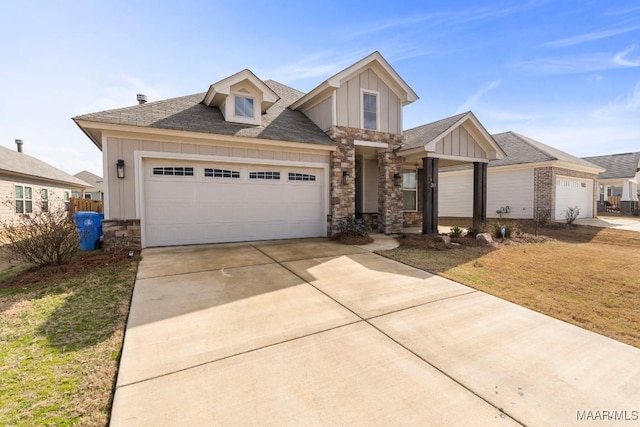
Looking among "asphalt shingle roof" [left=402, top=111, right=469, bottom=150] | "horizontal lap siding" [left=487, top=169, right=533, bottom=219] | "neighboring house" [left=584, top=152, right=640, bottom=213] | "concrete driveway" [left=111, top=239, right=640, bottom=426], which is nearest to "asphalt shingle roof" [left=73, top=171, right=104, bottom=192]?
"asphalt shingle roof" [left=402, top=111, right=469, bottom=150]

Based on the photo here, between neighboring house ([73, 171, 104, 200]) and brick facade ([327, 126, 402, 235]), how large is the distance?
3686cm

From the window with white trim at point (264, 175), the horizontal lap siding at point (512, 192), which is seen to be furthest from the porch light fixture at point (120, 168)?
the horizontal lap siding at point (512, 192)

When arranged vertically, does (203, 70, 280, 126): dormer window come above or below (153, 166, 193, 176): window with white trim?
above

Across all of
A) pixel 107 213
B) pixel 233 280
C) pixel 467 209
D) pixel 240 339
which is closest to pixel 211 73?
pixel 107 213

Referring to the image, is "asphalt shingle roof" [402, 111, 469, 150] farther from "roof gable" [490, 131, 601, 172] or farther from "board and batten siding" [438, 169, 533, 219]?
"board and batten siding" [438, 169, 533, 219]

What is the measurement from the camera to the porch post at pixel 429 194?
10300 millimetres

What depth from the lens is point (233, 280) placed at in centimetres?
507

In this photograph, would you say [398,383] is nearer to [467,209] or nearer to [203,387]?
[203,387]

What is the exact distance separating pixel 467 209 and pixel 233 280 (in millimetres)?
16796

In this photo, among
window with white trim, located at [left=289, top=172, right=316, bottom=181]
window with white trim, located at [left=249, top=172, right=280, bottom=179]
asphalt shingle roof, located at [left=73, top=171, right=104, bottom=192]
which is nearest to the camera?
window with white trim, located at [left=249, top=172, right=280, bottom=179]

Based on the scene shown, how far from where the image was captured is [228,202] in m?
8.65

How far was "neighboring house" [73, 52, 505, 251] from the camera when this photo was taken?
24.5 ft

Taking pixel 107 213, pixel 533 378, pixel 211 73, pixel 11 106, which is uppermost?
pixel 211 73

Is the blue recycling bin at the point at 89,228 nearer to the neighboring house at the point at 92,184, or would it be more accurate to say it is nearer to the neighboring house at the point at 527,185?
the neighboring house at the point at 527,185
